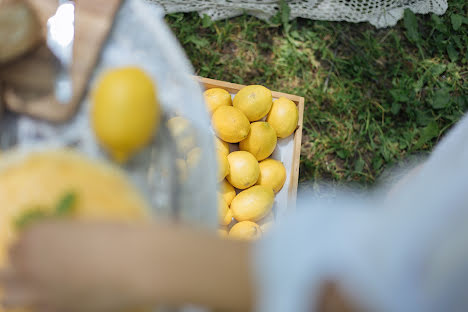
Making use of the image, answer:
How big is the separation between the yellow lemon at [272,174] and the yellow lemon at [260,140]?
0.10 ft

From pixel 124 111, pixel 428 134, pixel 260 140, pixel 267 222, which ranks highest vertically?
pixel 124 111

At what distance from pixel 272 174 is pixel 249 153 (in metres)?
0.09

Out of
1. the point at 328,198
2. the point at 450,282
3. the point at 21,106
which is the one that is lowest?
the point at 328,198

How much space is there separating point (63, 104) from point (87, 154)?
0.27 feet

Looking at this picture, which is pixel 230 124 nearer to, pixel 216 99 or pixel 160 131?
pixel 216 99

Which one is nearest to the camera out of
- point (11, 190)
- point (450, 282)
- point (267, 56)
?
point (450, 282)

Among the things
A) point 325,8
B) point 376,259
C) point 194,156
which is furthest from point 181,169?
point 325,8

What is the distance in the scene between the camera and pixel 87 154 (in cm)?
52

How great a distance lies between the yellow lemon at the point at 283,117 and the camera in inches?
42.7

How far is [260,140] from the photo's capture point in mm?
1037

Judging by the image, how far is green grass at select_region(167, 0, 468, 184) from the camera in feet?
4.58

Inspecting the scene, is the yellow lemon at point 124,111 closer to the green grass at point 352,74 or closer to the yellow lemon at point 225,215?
the yellow lemon at point 225,215

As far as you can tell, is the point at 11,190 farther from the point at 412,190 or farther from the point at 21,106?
the point at 412,190

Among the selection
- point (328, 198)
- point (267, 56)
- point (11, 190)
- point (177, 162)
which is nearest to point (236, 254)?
point (177, 162)
